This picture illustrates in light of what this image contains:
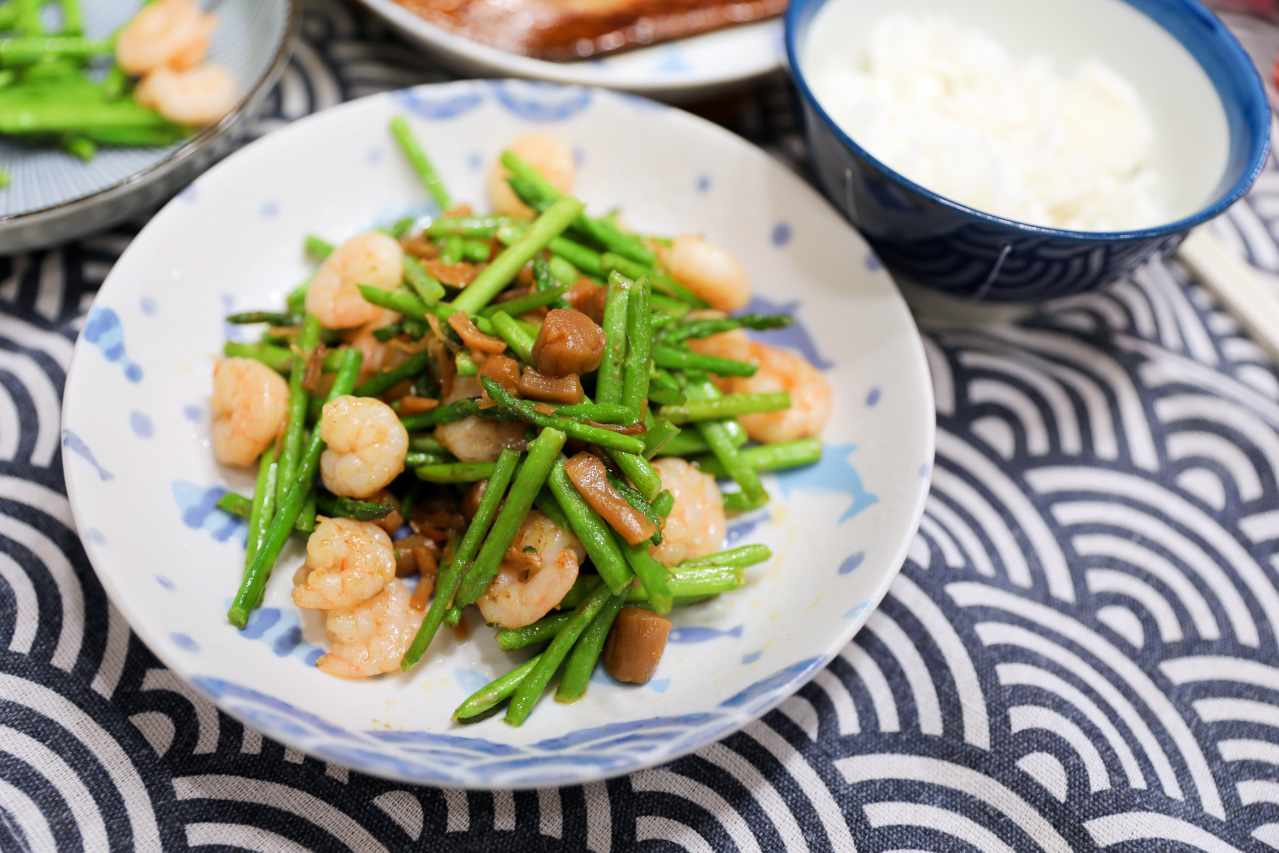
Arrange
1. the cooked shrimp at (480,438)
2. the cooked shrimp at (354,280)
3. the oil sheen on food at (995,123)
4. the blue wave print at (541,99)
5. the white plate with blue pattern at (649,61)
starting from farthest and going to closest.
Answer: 1. the white plate with blue pattern at (649,61)
2. the blue wave print at (541,99)
3. the oil sheen on food at (995,123)
4. the cooked shrimp at (354,280)
5. the cooked shrimp at (480,438)

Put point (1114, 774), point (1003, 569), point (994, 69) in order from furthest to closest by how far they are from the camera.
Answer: point (994, 69)
point (1003, 569)
point (1114, 774)

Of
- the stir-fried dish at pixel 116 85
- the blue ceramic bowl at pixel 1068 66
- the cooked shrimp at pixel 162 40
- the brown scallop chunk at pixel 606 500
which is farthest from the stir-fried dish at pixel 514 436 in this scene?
the cooked shrimp at pixel 162 40

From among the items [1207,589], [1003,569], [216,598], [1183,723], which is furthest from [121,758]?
[1207,589]

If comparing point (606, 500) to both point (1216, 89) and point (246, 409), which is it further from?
point (1216, 89)

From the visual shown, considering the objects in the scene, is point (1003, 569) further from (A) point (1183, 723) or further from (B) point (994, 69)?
(B) point (994, 69)

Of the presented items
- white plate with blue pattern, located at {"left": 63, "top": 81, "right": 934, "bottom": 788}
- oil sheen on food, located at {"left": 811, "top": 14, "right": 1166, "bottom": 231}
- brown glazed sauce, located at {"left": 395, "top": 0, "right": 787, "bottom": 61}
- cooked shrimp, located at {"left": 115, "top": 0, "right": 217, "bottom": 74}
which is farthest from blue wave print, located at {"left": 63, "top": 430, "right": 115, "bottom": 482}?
oil sheen on food, located at {"left": 811, "top": 14, "right": 1166, "bottom": 231}

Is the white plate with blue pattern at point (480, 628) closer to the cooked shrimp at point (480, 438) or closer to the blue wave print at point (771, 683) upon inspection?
the blue wave print at point (771, 683)

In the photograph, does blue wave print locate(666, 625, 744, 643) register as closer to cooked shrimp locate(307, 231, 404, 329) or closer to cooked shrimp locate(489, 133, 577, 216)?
cooked shrimp locate(307, 231, 404, 329)

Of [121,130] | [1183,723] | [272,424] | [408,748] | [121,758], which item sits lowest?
[1183,723]
